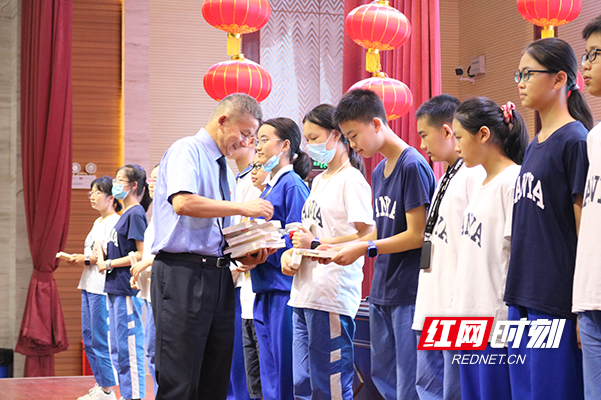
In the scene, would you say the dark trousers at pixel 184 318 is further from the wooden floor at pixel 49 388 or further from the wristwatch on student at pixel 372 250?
the wooden floor at pixel 49 388

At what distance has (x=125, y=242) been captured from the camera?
187 inches

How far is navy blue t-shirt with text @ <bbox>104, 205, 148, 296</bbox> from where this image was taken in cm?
465

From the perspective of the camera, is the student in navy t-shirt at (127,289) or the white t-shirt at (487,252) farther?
the student in navy t-shirt at (127,289)

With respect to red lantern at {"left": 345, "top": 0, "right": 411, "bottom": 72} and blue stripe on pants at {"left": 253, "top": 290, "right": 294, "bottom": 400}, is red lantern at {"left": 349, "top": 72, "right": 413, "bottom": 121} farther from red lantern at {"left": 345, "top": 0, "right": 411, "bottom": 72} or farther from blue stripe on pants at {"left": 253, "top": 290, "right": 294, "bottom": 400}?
blue stripe on pants at {"left": 253, "top": 290, "right": 294, "bottom": 400}

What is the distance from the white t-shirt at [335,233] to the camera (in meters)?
2.85

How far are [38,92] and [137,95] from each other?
99cm

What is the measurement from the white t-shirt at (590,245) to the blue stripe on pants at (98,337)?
4.01m

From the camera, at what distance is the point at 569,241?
2.00 m

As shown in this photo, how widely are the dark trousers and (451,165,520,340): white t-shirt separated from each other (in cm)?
95

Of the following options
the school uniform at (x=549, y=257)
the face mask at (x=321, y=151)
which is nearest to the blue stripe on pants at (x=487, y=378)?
the school uniform at (x=549, y=257)

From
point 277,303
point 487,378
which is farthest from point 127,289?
point 487,378

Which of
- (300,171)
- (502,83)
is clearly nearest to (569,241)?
(300,171)

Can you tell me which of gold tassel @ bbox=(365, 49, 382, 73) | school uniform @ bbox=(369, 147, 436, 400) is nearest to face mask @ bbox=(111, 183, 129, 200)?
gold tassel @ bbox=(365, 49, 382, 73)

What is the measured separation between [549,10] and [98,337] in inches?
157
